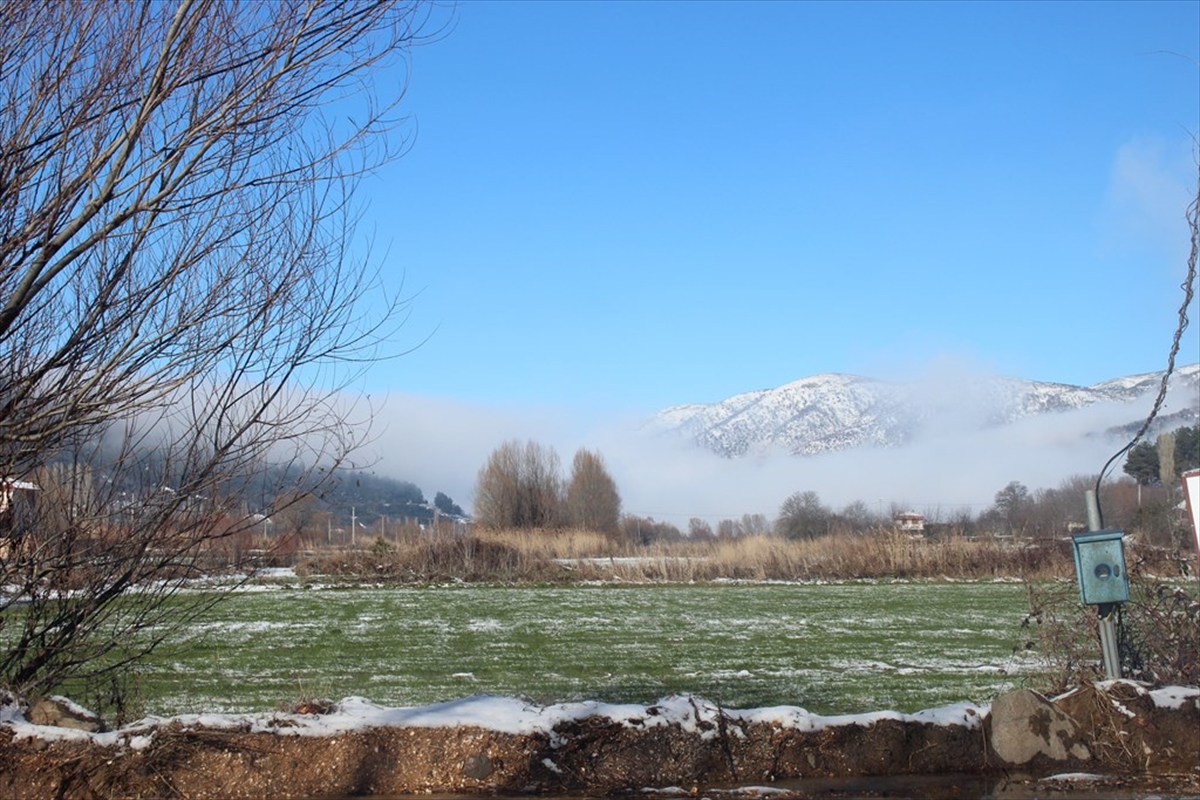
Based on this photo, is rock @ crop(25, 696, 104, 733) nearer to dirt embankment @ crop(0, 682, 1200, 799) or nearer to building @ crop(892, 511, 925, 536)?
dirt embankment @ crop(0, 682, 1200, 799)

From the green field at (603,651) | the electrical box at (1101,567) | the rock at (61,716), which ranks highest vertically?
the electrical box at (1101,567)

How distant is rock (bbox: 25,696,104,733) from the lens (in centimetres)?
637

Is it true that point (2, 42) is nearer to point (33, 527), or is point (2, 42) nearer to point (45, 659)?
point (33, 527)

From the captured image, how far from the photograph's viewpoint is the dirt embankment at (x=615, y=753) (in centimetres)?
596

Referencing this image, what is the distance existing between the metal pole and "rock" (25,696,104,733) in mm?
6518

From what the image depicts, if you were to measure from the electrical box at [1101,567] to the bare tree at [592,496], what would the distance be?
4919 centimetres

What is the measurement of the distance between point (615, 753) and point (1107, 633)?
358 cm

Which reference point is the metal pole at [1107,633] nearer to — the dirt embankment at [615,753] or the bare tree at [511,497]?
the dirt embankment at [615,753]

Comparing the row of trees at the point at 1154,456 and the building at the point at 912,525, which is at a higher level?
the row of trees at the point at 1154,456

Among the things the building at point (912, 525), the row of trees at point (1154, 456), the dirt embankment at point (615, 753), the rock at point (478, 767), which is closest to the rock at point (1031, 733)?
the dirt embankment at point (615, 753)

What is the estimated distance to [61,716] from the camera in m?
6.43

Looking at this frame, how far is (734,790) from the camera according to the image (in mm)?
6277

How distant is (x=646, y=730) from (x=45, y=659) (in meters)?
3.58

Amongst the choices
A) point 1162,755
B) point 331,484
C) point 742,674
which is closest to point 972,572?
point 742,674
